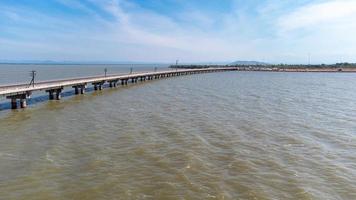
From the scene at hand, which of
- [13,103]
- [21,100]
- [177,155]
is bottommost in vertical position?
[177,155]

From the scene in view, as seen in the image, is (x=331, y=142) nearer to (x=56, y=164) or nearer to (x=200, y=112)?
(x=200, y=112)

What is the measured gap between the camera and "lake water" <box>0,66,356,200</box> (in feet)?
29.7

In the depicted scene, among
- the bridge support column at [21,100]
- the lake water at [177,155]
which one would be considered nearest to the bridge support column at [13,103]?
the bridge support column at [21,100]

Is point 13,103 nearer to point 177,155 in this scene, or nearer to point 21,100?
point 21,100

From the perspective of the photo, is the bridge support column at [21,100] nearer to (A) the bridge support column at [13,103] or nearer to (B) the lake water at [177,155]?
(A) the bridge support column at [13,103]

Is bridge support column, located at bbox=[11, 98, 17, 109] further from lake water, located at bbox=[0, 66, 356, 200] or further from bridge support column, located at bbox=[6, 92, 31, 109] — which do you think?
lake water, located at bbox=[0, 66, 356, 200]

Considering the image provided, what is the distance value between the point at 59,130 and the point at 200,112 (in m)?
9.40

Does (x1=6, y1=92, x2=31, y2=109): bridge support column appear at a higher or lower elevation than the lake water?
higher

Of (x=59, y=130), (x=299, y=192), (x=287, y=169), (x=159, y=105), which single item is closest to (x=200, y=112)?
(x=159, y=105)

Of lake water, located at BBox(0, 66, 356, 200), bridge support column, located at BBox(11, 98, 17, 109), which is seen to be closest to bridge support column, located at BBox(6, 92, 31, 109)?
bridge support column, located at BBox(11, 98, 17, 109)

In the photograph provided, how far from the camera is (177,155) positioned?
12.1 meters

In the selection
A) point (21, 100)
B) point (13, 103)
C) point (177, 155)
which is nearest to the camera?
point (177, 155)

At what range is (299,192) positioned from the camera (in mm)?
8906

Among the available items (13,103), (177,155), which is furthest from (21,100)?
(177,155)
